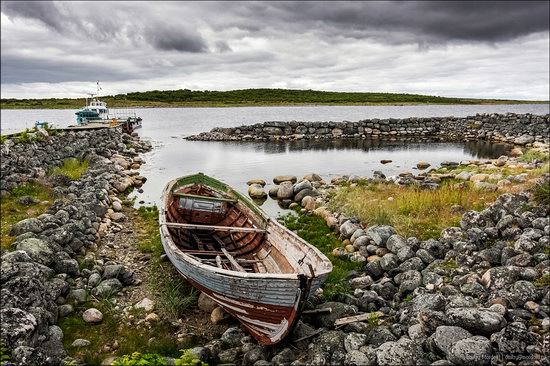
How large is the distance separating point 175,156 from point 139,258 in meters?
23.7

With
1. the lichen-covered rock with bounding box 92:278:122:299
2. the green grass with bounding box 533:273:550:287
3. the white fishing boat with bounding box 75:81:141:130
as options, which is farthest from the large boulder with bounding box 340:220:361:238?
the white fishing boat with bounding box 75:81:141:130

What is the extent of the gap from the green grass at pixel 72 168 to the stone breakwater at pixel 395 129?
22.8m

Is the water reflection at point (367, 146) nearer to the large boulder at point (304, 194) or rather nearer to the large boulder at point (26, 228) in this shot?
the large boulder at point (304, 194)

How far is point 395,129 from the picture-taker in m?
50.0

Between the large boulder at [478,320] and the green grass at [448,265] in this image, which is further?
the green grass at [448,265]

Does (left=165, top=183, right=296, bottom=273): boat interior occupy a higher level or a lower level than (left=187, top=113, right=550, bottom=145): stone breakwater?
lower

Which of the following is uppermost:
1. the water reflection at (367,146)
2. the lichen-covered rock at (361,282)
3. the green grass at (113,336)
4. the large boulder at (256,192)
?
the water reflection at (367,146)

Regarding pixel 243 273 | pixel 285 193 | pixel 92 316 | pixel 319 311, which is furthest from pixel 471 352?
pixel 285 193

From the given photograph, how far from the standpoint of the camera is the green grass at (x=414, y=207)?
1256 cm

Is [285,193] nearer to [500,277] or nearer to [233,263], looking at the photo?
[233,263]

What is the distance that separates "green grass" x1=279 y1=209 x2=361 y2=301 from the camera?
9766 mm

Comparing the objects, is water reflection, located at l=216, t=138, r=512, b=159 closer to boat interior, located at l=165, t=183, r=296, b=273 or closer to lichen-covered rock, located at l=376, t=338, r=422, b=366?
boat interior, located at l=165, t=183, r=296, b=273

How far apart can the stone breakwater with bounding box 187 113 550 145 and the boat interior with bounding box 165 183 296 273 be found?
3221cm

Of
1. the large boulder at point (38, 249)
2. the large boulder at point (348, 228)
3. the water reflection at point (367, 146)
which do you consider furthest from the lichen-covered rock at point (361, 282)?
the water reflection at point (367, 146)
